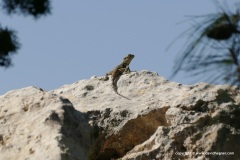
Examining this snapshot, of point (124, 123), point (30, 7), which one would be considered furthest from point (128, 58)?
point (30, 7)

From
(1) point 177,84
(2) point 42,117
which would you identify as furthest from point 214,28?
(1) point 177,84

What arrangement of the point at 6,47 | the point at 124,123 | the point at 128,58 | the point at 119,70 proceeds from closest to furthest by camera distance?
the point at 6,47 → the point at 124,123 → the point at 119,70 → the point at 128,58

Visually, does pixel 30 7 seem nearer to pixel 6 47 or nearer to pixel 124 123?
pixel 6 47

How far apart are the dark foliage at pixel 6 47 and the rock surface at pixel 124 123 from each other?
75 centimetres

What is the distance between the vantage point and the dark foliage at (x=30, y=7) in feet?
21.1

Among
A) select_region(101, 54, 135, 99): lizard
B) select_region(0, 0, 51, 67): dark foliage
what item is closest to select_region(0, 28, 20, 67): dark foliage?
select_region(0, 0, 51, 67): dark foliage

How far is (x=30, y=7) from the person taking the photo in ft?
21.2

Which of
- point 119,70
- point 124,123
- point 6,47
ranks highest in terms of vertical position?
point 119,70

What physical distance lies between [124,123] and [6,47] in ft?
5.81

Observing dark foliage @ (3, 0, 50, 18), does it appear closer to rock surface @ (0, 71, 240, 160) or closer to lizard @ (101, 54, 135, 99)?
rock surface @ (0, 71, 240, 160)

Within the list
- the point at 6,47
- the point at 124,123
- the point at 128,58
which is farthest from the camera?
the point at 128,58

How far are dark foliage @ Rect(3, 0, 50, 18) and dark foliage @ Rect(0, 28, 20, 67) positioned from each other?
9.7 inches

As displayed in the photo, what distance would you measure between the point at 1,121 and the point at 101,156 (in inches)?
44.3

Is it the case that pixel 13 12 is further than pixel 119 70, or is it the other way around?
pixel 119 70
